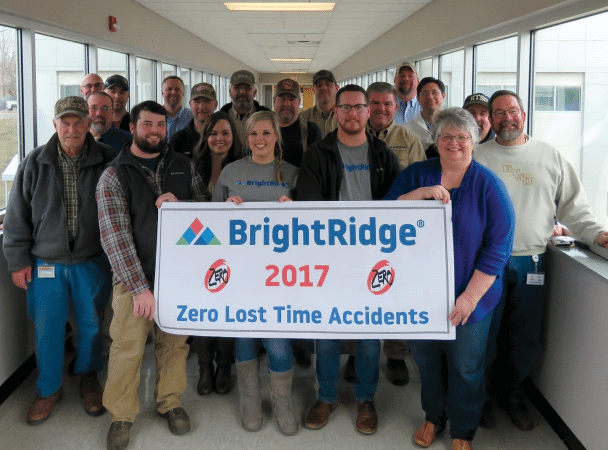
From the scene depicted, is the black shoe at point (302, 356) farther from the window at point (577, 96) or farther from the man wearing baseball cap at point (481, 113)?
the window at point (577, 96)

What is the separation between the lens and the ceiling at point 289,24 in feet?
25.3

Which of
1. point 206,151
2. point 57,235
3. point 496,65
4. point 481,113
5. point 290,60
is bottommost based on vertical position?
point 57,235

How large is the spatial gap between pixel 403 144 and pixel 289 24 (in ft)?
22.5

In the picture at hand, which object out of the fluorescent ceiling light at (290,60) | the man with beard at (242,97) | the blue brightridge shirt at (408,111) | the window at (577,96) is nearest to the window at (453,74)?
the blue brightridge shirt at (408,111)

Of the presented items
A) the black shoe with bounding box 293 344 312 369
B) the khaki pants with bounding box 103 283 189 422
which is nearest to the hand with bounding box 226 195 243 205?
the khaki pants with bounding box 103 283 189 422

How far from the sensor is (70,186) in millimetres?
2918

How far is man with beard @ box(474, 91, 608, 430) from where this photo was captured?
2.85 m

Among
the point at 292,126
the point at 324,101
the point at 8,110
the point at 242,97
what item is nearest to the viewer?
the point at 292,126

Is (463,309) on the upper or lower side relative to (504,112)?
lower

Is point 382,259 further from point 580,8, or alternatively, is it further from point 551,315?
point 580,8

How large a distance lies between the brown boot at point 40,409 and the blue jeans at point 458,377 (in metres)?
1.92

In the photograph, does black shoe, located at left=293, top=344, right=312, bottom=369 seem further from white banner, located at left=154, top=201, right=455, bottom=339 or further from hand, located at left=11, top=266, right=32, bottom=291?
hand, located at left=11, top=266, right=32, bottom=291

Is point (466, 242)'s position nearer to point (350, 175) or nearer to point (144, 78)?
point (350, 175)

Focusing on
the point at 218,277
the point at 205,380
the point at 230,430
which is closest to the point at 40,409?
the point at 205,380
